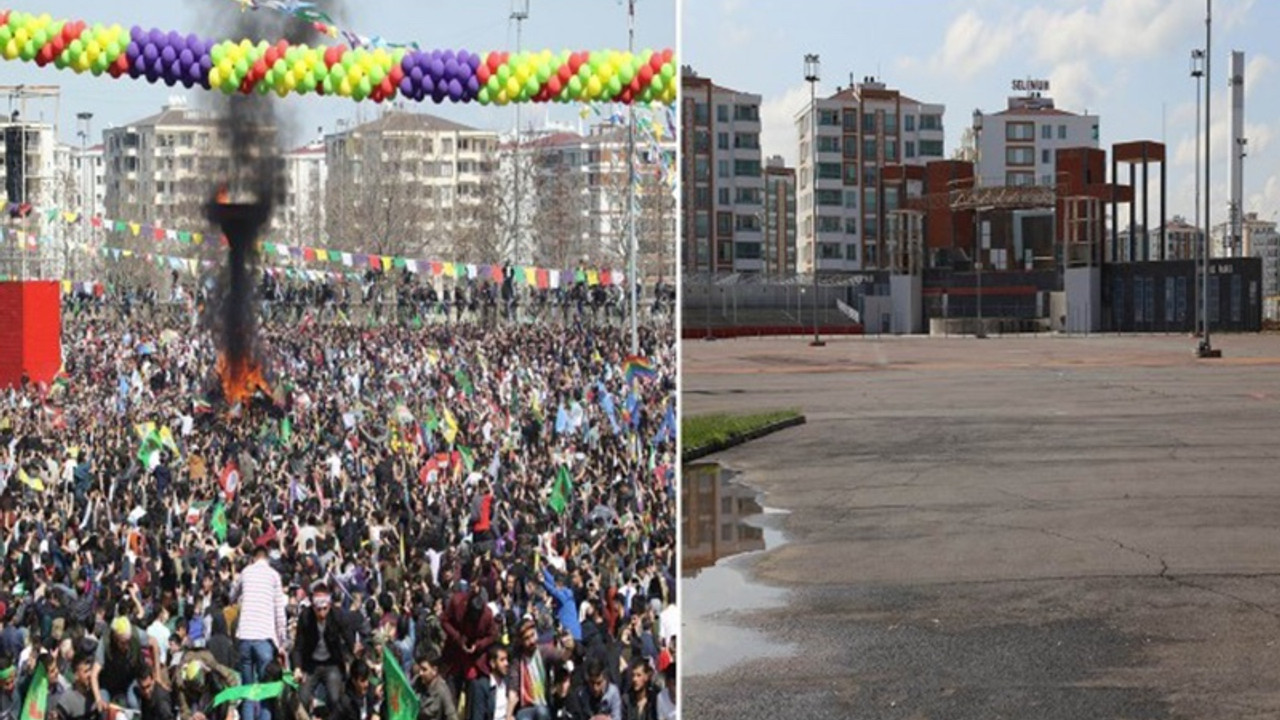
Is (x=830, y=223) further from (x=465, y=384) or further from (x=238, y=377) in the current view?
(x=238, y=377)

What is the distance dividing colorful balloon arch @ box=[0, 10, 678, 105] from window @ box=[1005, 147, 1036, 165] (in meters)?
30.4

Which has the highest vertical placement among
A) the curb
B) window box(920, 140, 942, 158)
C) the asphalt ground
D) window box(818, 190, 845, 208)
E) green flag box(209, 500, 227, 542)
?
window box(920, 140, 942, 158)

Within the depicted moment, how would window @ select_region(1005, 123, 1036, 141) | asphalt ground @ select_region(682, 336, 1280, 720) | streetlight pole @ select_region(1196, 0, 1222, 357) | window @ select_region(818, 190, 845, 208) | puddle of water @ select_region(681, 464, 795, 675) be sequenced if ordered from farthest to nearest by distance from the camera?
1. window @ select_region(818, 190, 845, 208)
2. window @ select_region(1005, 123, 1036, 141)
3. streetlight pole @ select_region(1196, 0, 1222, 357)
4. puddle of water @ select_region(681, 464, 795, 675)
5. asphalt ground @ select_region(682, 336, 1280, 720)

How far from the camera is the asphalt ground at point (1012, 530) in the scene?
9094 millimetres

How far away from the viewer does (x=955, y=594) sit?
1214 centimetres

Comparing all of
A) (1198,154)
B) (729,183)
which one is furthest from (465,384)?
(729,183)

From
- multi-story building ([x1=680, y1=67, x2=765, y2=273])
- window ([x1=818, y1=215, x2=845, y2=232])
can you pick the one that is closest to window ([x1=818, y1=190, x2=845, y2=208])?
window ([x1=818, y1=215, x2=845, y2=232])

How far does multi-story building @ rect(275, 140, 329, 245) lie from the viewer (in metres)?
4.17

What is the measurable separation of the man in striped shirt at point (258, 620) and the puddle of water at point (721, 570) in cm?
437

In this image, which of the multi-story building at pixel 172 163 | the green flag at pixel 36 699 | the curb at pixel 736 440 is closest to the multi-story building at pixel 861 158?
the curb at pixel 736 440

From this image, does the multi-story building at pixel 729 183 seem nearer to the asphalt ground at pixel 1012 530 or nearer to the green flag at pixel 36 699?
the asphalt ground at pixel 1012 530

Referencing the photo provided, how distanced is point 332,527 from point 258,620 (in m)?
0.28

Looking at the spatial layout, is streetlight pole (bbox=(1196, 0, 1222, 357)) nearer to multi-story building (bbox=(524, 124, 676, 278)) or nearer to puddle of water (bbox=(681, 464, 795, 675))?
puddle of water (bbox=(681, 464, 795, 675))

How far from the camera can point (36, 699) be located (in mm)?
4086
